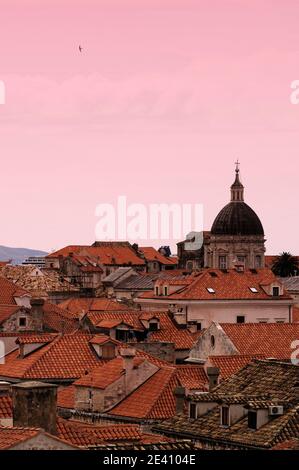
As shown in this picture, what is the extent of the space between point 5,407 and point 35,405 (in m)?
5.31

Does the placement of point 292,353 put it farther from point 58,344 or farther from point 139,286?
point 139,286

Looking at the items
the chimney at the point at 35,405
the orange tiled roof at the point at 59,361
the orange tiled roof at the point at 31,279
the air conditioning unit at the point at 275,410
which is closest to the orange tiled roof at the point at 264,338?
the orange tiled roof at the point at 59,361

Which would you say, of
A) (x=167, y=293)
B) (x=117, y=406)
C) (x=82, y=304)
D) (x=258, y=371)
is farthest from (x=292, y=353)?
(x=82, y=304)

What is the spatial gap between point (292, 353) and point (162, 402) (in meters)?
17.6

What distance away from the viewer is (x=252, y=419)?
53.1 metres

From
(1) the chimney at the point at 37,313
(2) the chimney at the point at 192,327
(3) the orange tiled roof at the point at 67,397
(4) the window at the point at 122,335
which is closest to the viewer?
(3) the orange tiled roof at the point at 67,397

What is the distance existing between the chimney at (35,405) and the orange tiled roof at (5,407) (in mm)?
3789

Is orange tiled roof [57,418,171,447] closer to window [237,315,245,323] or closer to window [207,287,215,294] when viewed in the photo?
window [237,315,245,323]

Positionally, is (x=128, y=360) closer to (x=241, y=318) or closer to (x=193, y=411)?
(x=193, y=411)

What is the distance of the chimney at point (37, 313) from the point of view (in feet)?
314

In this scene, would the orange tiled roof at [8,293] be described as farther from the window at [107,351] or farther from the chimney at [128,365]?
the chimney at [128,365]

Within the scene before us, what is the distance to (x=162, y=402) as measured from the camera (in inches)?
2625

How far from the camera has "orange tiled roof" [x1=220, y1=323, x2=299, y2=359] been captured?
276 feet

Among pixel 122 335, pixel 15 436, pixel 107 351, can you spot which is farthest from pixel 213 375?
pixel 122 335
